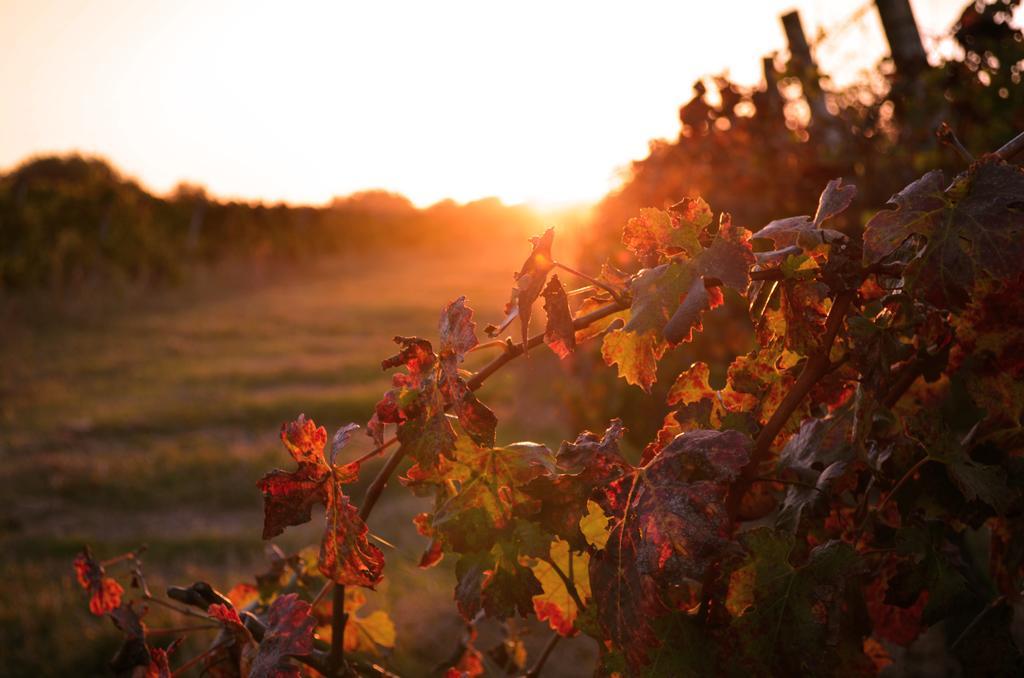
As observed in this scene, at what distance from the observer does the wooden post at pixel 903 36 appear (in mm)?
3187

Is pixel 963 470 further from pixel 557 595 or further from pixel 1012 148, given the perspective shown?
pixel 557 595

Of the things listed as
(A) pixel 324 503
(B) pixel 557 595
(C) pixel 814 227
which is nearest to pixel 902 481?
(C) pixel 814 227

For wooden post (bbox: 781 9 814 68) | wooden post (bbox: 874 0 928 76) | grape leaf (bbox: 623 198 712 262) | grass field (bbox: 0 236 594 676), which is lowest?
grass field (bbox: 0 236 594 676)

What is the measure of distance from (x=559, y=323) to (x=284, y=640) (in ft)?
1.46

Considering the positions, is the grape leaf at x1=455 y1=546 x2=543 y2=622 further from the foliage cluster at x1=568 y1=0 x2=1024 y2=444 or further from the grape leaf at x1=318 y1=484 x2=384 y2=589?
the foliage cluster at x1=568 y1=0 x2=1024 y2=444

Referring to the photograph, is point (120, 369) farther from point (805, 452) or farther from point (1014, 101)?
point (805, 452)

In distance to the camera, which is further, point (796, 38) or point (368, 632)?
point (796, 38)

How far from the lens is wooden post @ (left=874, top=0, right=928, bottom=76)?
10.5 feet

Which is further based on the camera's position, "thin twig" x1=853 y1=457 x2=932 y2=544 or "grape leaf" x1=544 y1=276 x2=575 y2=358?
"thin twig" x1=853 y1=457 x2=932 y2=544

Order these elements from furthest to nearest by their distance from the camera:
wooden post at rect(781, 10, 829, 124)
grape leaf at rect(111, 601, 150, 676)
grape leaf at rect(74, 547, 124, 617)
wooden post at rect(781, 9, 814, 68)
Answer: wooden post at rect(781, 9, 814, 68)
wooden post at rect(781, 10, 829, 124)
grape leaf at rect(74, 547, 124, 617)
grape leaf at rect(111, 601, 150, 676)

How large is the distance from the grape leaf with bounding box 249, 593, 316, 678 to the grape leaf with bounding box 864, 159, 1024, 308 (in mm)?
694

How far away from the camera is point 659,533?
0.78m

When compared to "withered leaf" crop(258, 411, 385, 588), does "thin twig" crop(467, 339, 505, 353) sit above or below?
above

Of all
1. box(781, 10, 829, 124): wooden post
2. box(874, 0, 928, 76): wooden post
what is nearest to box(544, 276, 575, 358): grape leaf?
box(874, 0, 928, 76): wooden post
